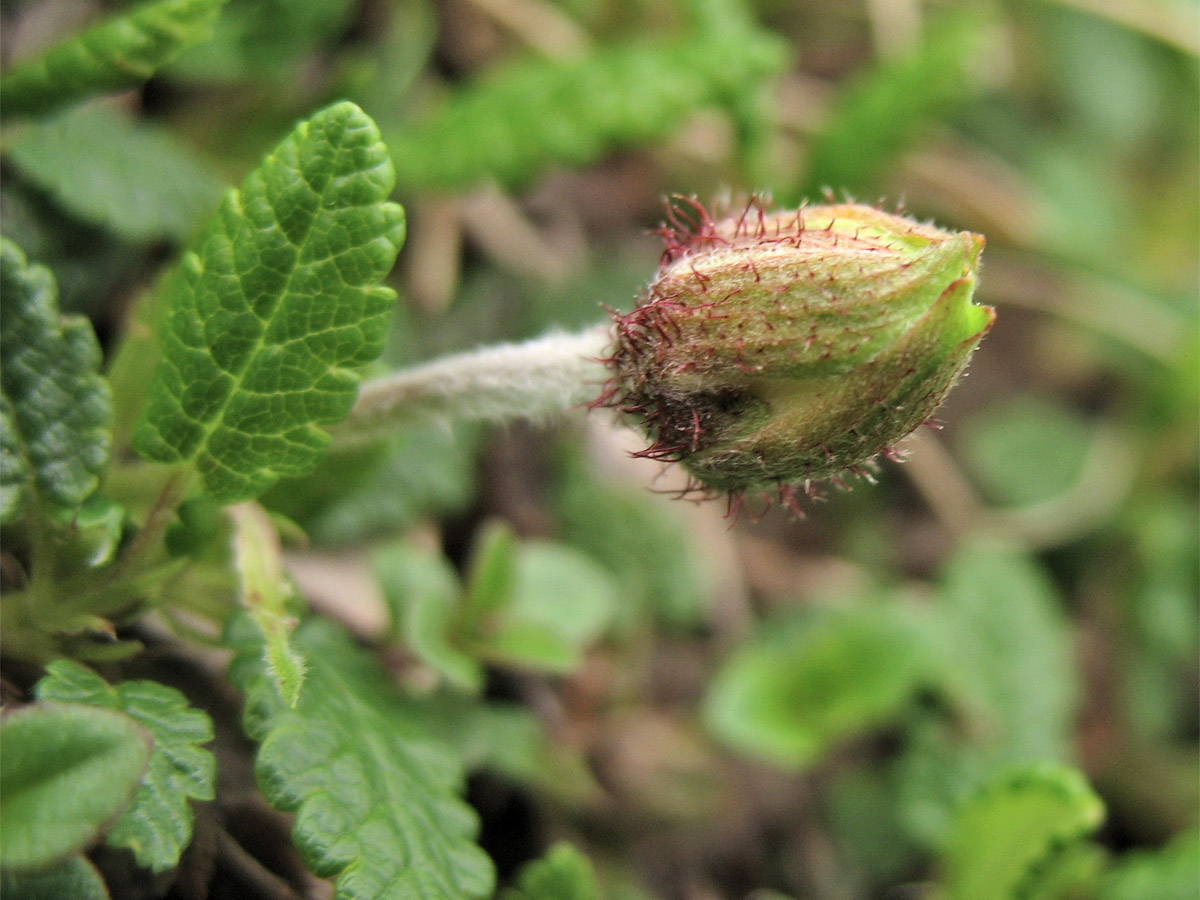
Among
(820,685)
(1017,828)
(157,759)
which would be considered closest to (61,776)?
(157,759)

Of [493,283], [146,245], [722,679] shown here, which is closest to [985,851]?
[722,679]

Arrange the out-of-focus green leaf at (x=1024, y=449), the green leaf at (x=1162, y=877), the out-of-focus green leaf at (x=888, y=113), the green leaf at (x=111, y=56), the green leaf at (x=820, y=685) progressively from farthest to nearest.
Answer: the out-of-focus green leaf at (x=1024, y=449)
the out-of-focus green leaf at (x=888, y=113)
the green leaf at (x=820, y=685)
the green leaf at (x=1162, y=877)
the green leaf at (x=111, y=56)

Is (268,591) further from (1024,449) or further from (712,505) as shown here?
(1024,449)

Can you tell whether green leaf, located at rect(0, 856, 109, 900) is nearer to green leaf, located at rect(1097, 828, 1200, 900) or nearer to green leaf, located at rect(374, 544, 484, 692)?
green leaf, located at rect(374, 544, 484, 692)

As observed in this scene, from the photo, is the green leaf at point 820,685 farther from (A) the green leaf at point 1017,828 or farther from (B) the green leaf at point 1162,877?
(B) the green leaf at point 1162,877

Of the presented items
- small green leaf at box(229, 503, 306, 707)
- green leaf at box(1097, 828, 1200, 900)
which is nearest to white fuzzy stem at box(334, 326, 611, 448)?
small green leaf at box(229, 503, 306, 707)

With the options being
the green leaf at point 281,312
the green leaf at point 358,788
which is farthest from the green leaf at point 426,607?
the green leaf at point 281,312
